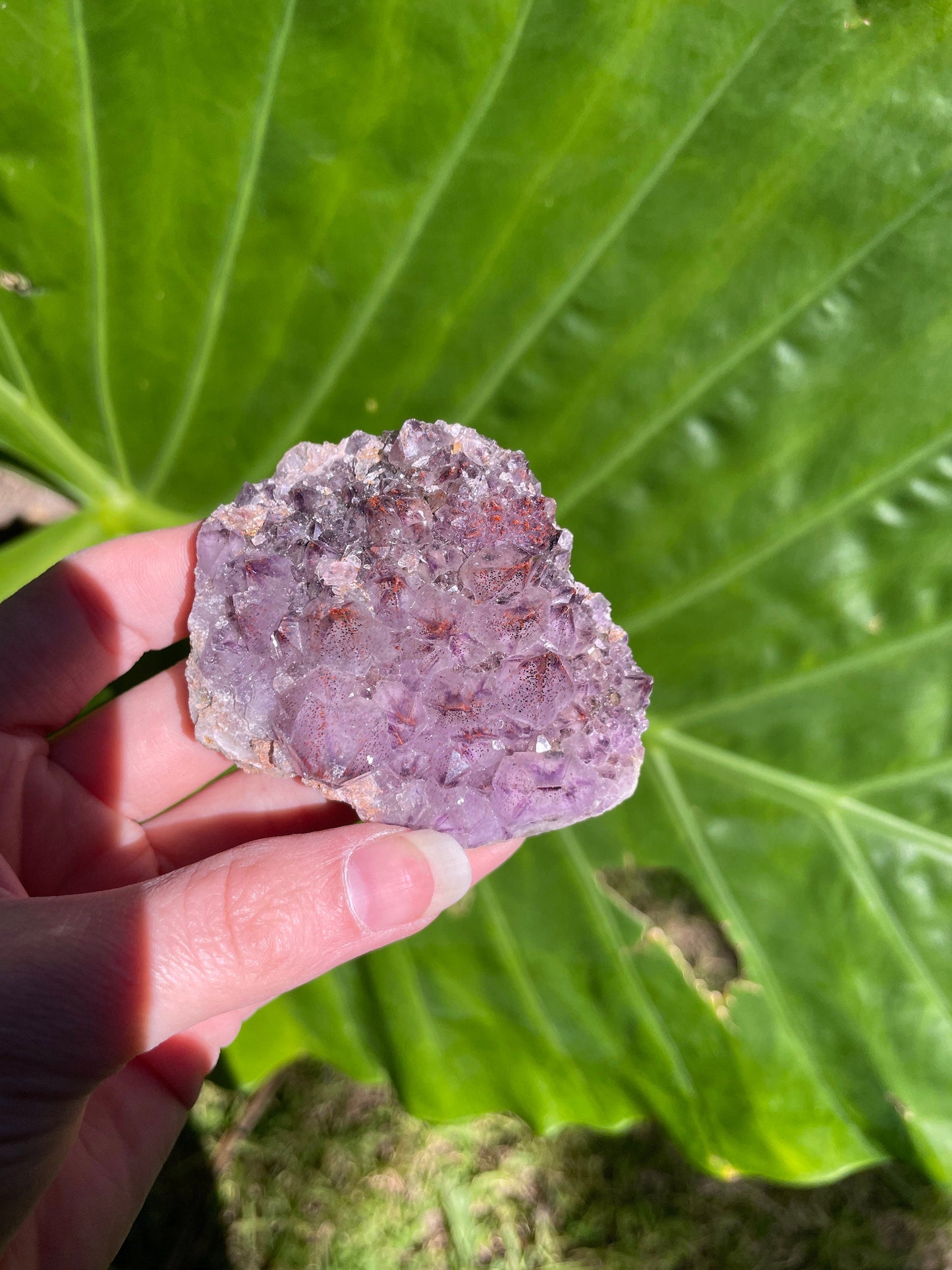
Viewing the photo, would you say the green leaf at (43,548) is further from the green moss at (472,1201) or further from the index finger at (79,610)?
the green moss at (472,1201)

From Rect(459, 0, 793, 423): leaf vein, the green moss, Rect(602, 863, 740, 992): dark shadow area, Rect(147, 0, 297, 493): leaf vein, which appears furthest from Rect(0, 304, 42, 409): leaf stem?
the green moss

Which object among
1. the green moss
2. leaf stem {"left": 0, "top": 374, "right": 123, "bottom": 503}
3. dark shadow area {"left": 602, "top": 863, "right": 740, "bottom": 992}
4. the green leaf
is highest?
leaf stem {"left": 0, "top": 374, "right": 123, "bottom": 503}

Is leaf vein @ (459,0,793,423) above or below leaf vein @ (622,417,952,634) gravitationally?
above

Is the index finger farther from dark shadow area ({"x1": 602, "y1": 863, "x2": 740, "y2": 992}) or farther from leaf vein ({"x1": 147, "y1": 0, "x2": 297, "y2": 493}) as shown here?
dark shadow area ({"x1": 602, "y1": 863, "x2": 740, "y2": 992})

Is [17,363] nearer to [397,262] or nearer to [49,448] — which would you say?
[49,448]

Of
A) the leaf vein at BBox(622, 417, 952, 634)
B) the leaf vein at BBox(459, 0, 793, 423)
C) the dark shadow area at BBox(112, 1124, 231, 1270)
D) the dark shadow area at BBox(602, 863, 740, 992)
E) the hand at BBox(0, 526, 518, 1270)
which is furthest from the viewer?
the dark shadow area at BBox(112, 1124, 231, 1270)

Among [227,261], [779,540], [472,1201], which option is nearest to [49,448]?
[227,261]

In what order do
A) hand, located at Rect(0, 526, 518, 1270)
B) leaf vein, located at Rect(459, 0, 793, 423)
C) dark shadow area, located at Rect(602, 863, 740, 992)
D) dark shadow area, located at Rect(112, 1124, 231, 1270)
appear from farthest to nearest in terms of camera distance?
dark shadow area, located at Rect(112, 1124, 231, 1270)
dark shadow area, located at Rect(602, 863, 740, 992)
leaf vein, located at Rect(459, 0, 793, 423)
hand, located at Rect(0, 526, 518, 1270)

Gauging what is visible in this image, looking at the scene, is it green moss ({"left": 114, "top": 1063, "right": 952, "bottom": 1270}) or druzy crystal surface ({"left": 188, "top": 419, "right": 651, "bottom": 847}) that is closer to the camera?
druzy crystal surface ({"left": 188, "top": 419, "right": 651, "bottom": 847})
